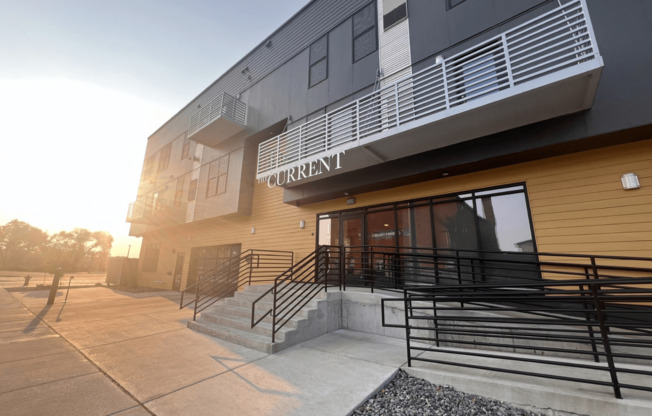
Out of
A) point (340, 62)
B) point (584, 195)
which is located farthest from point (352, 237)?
point (340, 62)

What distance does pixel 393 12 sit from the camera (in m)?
8.15

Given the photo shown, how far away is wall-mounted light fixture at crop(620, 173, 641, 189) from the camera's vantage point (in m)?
4.70

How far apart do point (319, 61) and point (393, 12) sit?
309 centimetres

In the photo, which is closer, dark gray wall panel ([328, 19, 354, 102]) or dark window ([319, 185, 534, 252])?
dark window ([319, 185, 534, 252])

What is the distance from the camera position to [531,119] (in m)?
5.06

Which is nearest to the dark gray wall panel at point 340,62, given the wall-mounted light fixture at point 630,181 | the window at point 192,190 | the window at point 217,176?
the window at point 217,176

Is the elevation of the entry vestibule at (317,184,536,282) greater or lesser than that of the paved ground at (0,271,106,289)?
greater

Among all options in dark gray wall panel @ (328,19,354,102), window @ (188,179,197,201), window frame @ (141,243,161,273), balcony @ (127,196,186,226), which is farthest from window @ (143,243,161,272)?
dark gray wall panel @ (328,19,354,102)

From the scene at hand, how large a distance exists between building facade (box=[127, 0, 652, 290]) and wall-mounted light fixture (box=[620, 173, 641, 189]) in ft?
0.07

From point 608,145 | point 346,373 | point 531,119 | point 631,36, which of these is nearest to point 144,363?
point 346,373

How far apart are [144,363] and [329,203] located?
6.67 m

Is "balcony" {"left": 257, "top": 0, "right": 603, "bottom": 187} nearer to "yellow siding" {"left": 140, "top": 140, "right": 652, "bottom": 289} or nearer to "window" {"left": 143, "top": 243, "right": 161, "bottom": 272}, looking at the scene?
"yellow siding" {"left": 140, "top": 140, "right": 652, "bottom": 289}

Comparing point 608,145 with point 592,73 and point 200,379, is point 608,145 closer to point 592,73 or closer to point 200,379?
point 592,73

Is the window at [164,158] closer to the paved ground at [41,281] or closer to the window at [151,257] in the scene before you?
the window at [151,257]
